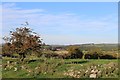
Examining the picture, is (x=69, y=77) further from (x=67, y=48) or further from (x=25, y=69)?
(x=67, y=48)

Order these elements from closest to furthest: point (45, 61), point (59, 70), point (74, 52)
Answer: point (59, 70) → point (45, 61) → point (74, 52)

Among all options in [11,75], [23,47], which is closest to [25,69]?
[11,75]

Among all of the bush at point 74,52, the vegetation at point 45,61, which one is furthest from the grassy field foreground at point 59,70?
the bush at point 74,52

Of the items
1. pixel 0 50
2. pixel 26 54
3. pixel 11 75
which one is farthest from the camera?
pixel 0 50

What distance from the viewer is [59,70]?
13.9 m

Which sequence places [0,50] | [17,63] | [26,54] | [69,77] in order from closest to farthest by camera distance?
1. [69,77]
2. [17,63]
3. [26,54]
4. [0,50]

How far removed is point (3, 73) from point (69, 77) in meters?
3.77

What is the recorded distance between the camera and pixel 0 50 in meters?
18.7

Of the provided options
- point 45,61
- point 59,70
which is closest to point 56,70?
point 59,70

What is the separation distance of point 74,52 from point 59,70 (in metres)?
5.87

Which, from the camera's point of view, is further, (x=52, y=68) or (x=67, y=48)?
(x=67, y=48)

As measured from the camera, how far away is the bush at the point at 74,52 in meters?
19.5

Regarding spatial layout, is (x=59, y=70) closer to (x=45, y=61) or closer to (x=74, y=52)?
(x=45, y=61)

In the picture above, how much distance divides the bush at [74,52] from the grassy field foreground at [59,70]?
395cm
